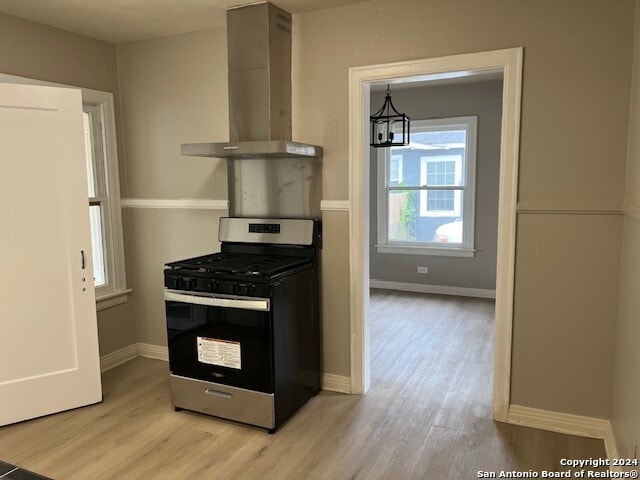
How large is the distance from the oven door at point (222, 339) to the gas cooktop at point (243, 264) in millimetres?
149

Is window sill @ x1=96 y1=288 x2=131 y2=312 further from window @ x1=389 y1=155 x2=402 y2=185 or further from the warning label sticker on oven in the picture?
window @ x1=389 y1=155 x2=402 y2=185

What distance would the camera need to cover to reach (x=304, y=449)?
258cm

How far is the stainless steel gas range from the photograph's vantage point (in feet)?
8.79

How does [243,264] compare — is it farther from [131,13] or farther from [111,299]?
[131,13]

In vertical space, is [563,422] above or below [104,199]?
below

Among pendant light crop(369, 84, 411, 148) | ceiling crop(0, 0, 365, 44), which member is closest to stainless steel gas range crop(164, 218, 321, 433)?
ceiling crop(0, 0, 365, 44)

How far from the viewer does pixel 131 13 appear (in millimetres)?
3047

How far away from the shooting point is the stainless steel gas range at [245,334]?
2680 millimetres

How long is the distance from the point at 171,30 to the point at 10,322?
217 centimetres

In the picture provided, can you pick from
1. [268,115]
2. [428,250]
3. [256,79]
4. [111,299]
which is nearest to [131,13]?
[256,79]

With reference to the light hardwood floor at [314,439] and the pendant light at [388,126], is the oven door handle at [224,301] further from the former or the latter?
the pendant light at [388,126]

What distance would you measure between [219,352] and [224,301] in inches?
12.4

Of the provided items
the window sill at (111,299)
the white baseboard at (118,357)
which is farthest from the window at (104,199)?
the white baseboard at (118,357)

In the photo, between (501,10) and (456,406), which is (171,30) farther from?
(456,406)
